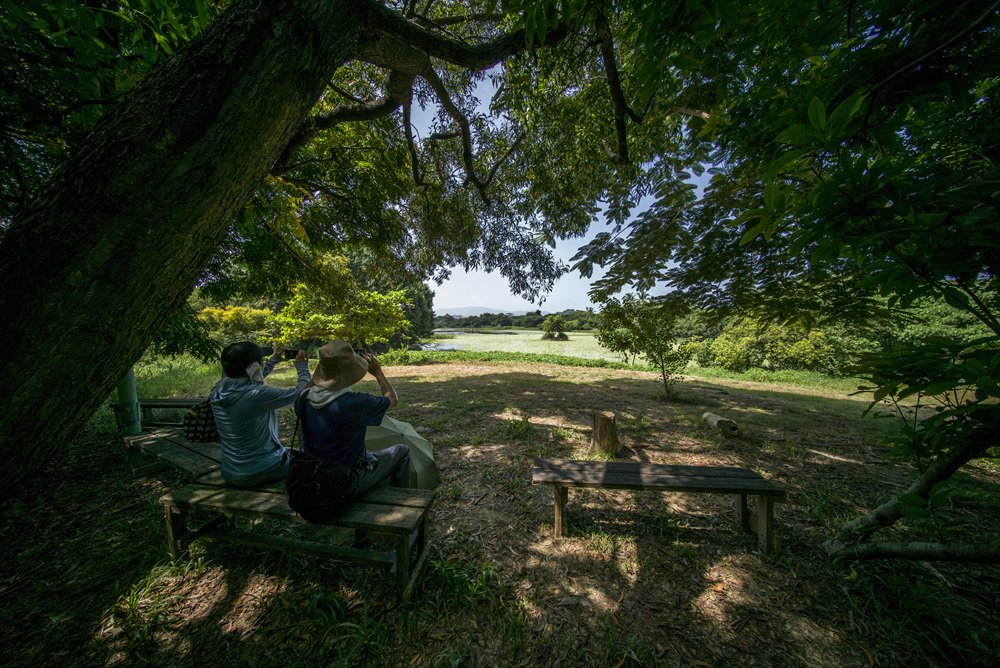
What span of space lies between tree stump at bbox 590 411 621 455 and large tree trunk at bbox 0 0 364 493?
4.43m

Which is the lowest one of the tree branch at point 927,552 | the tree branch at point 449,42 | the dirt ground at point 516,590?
the dirt ground at point 516,590

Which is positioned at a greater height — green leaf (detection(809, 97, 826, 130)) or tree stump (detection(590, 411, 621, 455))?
green leaf (detection(809, 97, 826, 130))

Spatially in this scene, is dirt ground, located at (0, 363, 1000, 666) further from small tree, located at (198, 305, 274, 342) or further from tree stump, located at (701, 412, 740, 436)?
small tree, located at (198, 305, 274, 342)

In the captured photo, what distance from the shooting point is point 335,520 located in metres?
2.10

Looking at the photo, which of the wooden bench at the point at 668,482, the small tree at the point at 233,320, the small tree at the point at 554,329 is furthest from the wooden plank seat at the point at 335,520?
the small tree at the point at 554,329

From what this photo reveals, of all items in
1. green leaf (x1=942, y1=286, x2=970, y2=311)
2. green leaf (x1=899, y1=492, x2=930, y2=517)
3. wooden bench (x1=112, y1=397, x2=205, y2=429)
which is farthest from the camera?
wooden bench (x1=112, y1=397, x2=205, y2=429)

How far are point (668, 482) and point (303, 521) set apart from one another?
2.91m

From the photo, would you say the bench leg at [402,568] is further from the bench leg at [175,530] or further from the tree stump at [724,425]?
the tree stump at [724,425]

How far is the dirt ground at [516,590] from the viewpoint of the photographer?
184 centimetres

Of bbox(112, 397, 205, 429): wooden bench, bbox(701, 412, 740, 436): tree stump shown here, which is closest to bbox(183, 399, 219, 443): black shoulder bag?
bbox(112, 397, 205, 429): wooden bench

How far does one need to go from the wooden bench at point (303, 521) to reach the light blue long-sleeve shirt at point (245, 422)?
18 centimetres

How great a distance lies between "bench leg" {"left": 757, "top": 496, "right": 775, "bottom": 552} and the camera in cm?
257

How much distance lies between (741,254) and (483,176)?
5.32 meters

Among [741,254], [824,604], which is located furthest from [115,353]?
[741,254]
